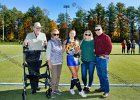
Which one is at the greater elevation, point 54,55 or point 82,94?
point 54,55

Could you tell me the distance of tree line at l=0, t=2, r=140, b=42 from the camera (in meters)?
109

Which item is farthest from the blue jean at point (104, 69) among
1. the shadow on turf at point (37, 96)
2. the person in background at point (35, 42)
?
the person in background at point (35, 42)

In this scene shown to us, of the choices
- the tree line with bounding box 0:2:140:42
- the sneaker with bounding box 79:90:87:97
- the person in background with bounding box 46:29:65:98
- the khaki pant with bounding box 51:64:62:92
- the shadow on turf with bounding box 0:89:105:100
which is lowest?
the shadow on turf with bounding box 0:89:105:100

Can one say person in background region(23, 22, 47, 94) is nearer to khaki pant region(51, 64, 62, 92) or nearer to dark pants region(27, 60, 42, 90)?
dark pants region(27, 60, 42, 90)

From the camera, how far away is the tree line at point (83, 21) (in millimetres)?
108625

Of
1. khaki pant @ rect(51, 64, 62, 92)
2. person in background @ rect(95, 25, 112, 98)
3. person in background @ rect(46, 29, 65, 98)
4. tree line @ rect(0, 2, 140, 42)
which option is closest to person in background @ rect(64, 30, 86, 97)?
person in background @ rect(46, 29, 65, 98)

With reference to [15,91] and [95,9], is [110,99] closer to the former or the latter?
[15,91]

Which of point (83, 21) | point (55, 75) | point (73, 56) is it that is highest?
point (83, 21)

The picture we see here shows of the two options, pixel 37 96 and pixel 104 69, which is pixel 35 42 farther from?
pixel 104 69

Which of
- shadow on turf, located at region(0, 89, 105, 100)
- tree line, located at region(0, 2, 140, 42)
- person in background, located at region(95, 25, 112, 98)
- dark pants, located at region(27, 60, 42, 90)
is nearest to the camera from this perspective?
shadow on turf, located at region(0, 89, 105, 100)

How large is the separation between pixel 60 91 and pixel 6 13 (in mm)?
107021

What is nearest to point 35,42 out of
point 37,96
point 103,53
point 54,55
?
point 54,55

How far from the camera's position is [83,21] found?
117m

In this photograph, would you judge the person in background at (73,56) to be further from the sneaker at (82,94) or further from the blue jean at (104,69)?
the blue jean at (104,69)
